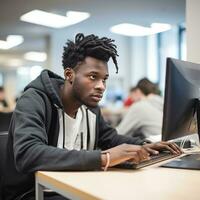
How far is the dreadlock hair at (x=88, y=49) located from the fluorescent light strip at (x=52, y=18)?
13.6 feet

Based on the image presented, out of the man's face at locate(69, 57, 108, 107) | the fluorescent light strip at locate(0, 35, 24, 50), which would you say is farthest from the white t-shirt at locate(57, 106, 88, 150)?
the fluorescent light strip at locate(0, 35, 24, 50)

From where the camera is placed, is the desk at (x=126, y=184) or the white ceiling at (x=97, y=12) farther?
the white ceiling at (x=97, y=12)

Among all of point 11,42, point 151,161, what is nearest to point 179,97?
point 151,161

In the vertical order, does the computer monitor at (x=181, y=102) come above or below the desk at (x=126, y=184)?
above

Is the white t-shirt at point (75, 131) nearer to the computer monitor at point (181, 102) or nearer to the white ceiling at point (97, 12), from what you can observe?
the computer monitor at point (181, 102)

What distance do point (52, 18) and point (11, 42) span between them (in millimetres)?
2682

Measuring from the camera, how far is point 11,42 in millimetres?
8227

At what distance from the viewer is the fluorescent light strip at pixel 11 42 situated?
7587mm

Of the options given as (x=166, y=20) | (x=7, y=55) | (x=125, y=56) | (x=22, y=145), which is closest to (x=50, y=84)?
(x=22, y=145)

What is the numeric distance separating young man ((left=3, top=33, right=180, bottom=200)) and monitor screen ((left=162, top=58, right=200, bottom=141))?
11cm

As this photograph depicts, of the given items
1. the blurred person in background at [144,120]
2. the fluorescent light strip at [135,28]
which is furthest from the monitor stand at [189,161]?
the fluorescent light strip at [135,28]

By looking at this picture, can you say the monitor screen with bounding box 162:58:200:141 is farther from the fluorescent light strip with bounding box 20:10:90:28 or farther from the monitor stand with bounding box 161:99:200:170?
the fluorescent light strip with bounding box 20:10:90:28

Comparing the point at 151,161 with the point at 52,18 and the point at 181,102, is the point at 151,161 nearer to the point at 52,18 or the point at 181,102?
the point at 181,102

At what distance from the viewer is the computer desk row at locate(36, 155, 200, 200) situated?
0.85 meters
